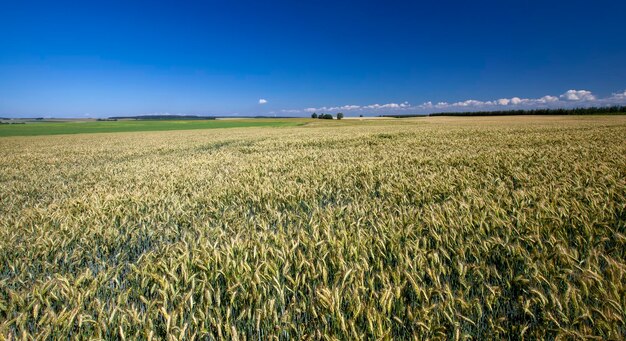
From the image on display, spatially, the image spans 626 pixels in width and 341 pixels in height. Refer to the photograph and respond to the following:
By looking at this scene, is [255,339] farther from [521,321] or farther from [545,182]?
[545,182]

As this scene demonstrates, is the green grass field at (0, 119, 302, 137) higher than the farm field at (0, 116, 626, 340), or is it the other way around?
the green grass field at (0, 119, 302, 137)

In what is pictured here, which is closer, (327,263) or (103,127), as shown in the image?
(327,263)

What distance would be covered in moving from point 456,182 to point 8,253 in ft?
23.2

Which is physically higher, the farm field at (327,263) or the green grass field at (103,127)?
the green grass field at (103,127)

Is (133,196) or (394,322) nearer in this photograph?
(394,322)

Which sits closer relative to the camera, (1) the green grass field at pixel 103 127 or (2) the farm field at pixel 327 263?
(2) the farm field at pixel 327 263

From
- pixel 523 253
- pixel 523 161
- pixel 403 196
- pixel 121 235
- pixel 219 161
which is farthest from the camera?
pixel 219 161

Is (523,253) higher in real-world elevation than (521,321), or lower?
higher

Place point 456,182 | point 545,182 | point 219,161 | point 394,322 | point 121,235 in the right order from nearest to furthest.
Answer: point 394,322
point 121,235
point 545,182
point 456,182
point 219,161

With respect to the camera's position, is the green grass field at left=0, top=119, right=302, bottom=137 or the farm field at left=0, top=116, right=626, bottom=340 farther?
the green grass field at left=0, top=119, right=302, bottom=137

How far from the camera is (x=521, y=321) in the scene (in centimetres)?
210

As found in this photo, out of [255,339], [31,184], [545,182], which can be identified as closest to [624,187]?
[545,182]

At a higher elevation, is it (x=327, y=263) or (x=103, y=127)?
(x=103, y=127)

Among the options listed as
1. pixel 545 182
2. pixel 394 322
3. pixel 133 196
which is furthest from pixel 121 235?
pixel 545 182
